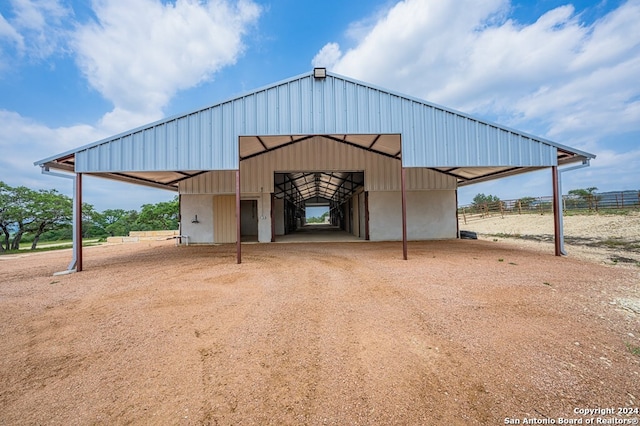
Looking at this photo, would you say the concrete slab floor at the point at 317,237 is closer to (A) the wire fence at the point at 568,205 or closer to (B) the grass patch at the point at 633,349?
(B) the grass patch at the point at 633,349

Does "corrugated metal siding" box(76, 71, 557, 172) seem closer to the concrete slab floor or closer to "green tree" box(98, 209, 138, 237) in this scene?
the concrete slab floor

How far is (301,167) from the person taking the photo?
45.9 feet

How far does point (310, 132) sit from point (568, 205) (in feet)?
90.8

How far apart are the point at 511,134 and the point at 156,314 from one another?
35.5 feet

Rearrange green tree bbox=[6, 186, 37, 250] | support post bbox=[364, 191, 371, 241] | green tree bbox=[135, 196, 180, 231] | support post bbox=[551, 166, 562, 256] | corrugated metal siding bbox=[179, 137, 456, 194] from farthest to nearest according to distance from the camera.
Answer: green tree bbox=[135, 196, 180, 231]
green tree bbox=[6, 186, 37, 250]
support post bbox=[364, 191, 371, 241]
corrugated metal siding bbox=[179, 137, 456, 194]
support post bbox=[551, 166, 562, 256]

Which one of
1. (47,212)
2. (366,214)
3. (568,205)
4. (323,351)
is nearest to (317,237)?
(366,214)

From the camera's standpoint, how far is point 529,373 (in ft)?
8.45

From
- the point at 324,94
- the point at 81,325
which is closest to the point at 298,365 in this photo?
the point at 81,325

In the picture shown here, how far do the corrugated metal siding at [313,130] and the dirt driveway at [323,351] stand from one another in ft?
13.8

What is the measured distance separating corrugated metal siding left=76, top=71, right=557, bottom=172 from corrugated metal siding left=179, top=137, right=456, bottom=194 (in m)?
5.18

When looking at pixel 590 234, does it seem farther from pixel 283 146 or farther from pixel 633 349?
pixel 283 146

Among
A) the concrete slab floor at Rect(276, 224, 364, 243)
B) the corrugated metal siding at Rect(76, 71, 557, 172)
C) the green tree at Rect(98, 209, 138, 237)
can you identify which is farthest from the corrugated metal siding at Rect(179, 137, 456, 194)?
the green tree at Rect(98, 209, 138, 237)

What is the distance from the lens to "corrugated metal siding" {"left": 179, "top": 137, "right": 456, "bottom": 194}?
1392cm

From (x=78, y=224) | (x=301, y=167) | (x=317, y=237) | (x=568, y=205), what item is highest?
(x=301, y=167)
